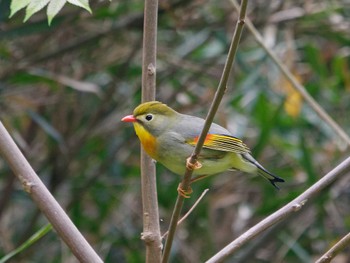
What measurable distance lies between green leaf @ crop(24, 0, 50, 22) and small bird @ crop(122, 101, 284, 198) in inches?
32.0

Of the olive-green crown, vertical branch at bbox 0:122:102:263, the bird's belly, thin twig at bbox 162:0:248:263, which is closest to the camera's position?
thin twig at bbox 162:0:248:263

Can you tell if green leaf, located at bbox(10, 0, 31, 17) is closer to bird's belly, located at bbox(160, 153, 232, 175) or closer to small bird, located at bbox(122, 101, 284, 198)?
small bird, located at bbox(122, 101, 284, 198)

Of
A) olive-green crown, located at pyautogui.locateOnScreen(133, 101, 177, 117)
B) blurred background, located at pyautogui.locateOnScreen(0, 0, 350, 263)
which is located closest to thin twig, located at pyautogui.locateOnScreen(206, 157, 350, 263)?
olive-green crown, located at pyautogui.locateOnScreen(133, 101, 177, 117)

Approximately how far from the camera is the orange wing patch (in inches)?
118

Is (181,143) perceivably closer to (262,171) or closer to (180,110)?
(262,171)

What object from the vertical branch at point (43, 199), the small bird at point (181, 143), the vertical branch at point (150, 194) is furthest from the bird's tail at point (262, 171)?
the vertical branch at point (43, 199)

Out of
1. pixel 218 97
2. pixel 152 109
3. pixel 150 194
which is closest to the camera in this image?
pixel 218 97

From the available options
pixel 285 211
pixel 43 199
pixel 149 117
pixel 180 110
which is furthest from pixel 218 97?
pixel 180 110

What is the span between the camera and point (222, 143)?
3021 mm

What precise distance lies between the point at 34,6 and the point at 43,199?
52 centimetres

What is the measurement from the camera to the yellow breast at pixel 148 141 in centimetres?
287

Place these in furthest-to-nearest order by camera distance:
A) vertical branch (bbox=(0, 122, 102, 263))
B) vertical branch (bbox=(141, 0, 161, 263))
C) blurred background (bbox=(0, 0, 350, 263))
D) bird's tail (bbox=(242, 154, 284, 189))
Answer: blurred background (bbox=(0, 0, 350, 263)), bird's tail (bbox=(242, 154, 284, 189)), vertical branch (bbox=(141, 0, 161, 263)), vertical branch (bbox=(0, 122, 102, 263))

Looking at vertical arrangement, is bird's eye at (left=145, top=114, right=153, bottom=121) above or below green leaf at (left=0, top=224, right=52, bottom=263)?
above

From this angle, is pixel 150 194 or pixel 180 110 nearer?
pixel 150 194
